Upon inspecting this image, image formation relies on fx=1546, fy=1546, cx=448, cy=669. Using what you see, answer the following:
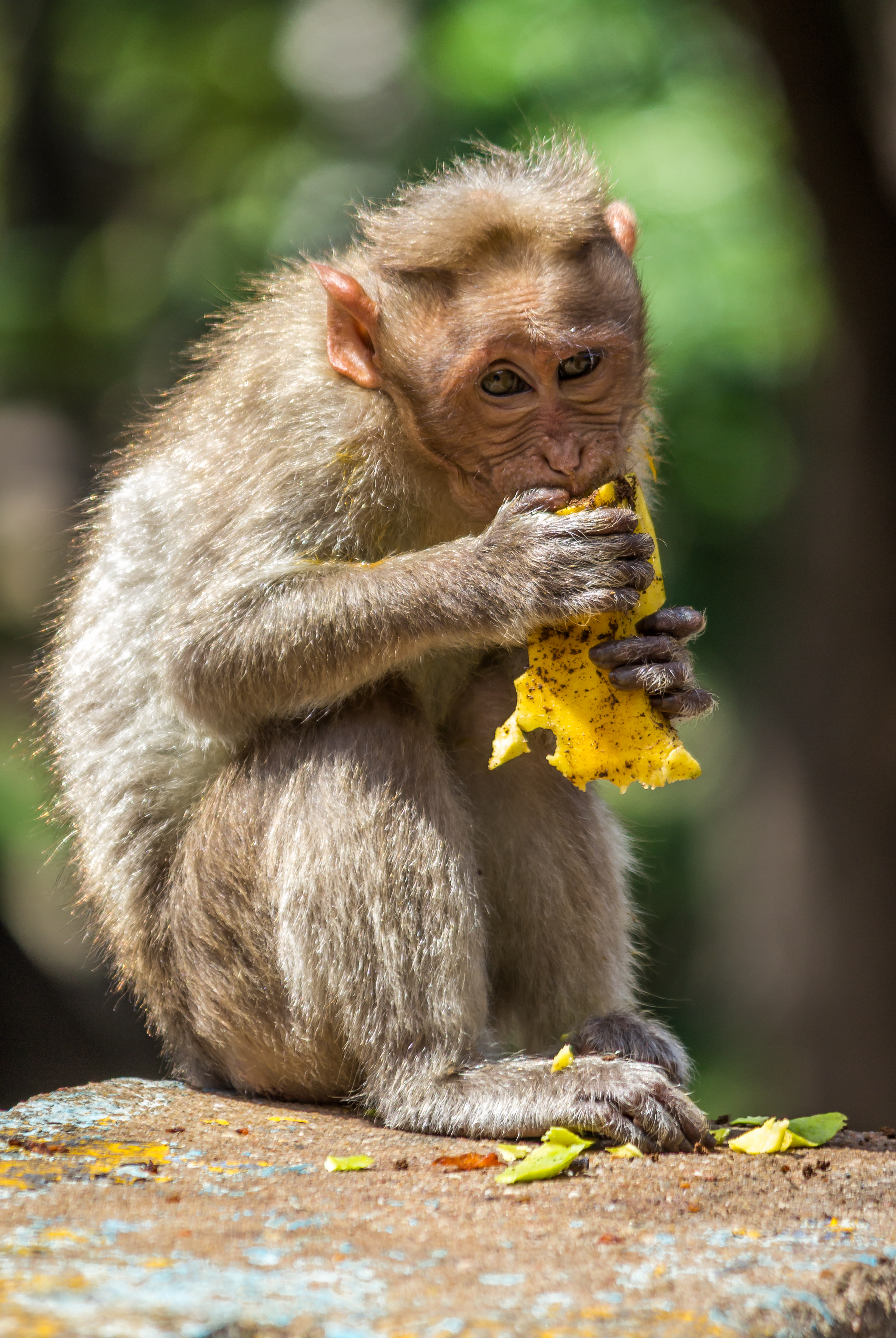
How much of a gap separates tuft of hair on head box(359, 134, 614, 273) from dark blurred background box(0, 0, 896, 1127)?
0.89 meters

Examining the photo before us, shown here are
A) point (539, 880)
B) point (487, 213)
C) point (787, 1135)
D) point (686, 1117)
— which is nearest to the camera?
point (686, 1117)

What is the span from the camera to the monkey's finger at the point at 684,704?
5.01 m

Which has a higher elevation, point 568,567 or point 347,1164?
point 568,567

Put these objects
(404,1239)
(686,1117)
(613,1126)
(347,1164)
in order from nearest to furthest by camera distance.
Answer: (404,1239) → (347,1164) → (613,1126) → (686,1117)

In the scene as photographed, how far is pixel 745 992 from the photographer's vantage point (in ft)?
44.3

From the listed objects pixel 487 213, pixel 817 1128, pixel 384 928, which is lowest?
pixel 817 1128

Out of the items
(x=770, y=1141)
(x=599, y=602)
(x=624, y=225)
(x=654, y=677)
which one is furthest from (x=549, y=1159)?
(x=624, y=225)

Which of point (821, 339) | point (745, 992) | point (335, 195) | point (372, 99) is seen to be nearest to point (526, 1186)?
point (821, 339)

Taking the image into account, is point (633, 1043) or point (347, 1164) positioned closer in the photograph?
point (347, 1164)

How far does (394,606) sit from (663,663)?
2.91 feet

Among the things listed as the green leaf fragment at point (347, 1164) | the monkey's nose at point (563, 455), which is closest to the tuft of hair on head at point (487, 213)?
the monkey's nose at point (563, 455)

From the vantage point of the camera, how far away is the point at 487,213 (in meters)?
5.21

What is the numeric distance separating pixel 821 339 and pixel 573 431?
22.9ft

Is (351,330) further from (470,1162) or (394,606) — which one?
(470,1162)
